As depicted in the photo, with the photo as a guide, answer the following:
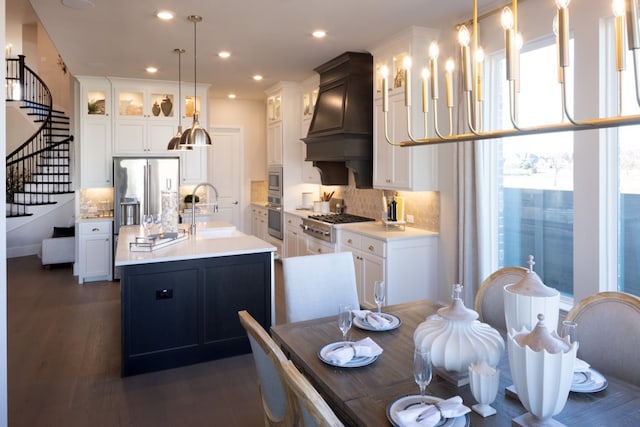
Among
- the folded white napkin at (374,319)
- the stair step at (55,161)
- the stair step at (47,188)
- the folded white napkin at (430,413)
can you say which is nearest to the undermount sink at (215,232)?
the folded white napkin at (374,319)

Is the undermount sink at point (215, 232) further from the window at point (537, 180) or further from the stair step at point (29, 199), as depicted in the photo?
the stair step at point (29, 199)

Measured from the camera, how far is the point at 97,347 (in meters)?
3.93

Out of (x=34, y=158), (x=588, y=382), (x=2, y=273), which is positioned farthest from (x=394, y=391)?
(x=34, y=158)

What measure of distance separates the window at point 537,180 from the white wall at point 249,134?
542 centimetres

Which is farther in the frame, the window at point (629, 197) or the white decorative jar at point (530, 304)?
the window at point (629, 197)

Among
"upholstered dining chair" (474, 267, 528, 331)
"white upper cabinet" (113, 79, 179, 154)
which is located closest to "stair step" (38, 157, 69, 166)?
"white upper cabinet" (113, 79, 179, 154)

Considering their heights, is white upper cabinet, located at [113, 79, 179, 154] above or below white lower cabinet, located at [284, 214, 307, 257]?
above

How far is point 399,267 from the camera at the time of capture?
4.36 m

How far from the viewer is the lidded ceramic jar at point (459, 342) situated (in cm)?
156

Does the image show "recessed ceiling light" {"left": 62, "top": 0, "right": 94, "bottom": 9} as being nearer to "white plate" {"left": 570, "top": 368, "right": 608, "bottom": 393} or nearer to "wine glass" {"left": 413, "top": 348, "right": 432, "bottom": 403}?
"wine glass" {"left": 413, "top": 348, "right": 432, "bottom": 403}

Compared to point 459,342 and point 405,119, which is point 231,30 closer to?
point 405,119

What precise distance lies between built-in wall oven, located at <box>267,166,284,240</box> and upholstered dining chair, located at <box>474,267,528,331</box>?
15.5 feet

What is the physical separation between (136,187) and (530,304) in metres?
5.92

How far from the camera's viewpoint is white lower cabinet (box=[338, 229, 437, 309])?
4309 millimetres
